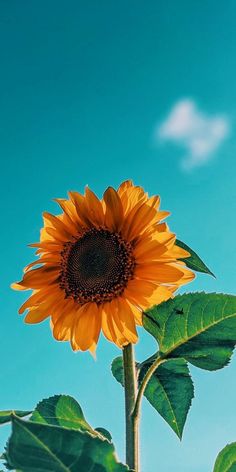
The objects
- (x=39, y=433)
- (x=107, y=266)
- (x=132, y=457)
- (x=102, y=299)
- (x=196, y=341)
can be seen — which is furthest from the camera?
(x=107, y=266)

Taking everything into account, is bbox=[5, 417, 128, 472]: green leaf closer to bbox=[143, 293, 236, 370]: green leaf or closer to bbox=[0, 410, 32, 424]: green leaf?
bbox=[0, 410, 32, 424]: green leaf

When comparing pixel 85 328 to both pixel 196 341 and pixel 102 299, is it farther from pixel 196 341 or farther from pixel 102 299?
pixel 196 341

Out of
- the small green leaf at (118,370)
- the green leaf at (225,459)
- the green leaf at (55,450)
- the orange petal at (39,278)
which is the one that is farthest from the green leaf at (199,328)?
the green leaf at (55,450)

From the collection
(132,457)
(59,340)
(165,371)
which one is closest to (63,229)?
(59,340)

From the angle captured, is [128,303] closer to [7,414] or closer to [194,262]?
[194,262]

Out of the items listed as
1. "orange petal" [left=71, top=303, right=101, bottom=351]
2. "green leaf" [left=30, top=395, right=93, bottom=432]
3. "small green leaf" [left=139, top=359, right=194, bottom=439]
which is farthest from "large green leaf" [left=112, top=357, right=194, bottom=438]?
"orange petal" [left=71, top=303, right=101, bottom=351]

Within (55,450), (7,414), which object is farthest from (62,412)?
(55,450)

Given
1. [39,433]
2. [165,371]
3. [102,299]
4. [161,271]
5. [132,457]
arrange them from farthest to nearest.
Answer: [102,299] → [161,271] → [165,371] → [132,457] → [39,433]
